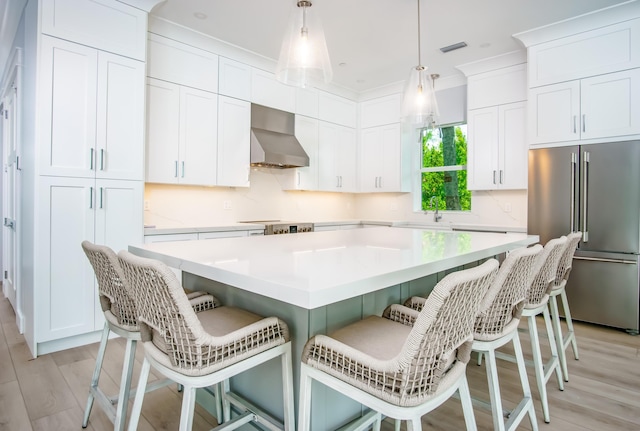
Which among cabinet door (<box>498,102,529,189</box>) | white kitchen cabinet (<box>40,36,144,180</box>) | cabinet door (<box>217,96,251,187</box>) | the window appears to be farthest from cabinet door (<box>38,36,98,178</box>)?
cabinet door (<box>498,102,529,189</box>)

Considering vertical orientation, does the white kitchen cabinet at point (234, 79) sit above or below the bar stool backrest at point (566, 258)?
above

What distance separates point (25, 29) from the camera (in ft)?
9.89

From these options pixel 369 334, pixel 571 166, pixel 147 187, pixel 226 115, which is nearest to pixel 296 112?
pixel 226 115

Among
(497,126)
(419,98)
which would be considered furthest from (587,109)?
(419,98)

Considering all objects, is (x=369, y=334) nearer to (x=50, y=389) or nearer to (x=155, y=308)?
(x=155, y=308)

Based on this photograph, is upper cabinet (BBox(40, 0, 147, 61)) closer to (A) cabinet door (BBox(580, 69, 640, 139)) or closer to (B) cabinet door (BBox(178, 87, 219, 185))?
(B) cabinet door (BBox(178, 87, 219, 185))

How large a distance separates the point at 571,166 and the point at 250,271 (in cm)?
348

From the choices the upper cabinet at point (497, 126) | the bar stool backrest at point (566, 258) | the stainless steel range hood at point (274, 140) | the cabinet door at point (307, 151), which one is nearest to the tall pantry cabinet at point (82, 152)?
the stainless steel range hood at point (274, 140)

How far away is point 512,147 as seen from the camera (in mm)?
4141

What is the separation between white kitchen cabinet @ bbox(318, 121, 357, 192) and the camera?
16.8ft

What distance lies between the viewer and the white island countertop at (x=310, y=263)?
988 mm

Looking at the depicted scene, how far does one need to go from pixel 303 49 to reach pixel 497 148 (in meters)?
3.06

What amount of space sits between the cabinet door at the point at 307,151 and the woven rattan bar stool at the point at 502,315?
3.54 meters

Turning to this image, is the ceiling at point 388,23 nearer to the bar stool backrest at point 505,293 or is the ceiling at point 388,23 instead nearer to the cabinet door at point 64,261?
the cabinet door at point 64,261
